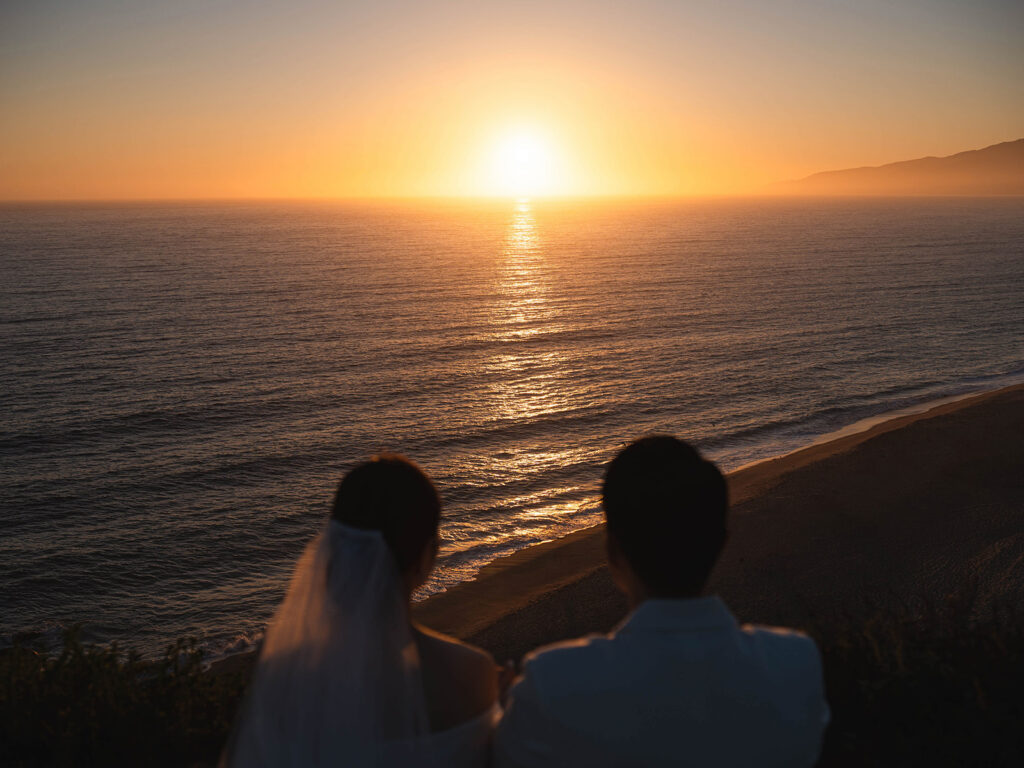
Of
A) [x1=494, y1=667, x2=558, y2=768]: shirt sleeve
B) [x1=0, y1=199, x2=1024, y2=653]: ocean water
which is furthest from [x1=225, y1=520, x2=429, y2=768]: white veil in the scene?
[x1=0, y1=199, x2=1024, y2=653]: ocean water

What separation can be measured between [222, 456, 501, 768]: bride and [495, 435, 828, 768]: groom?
374 mm

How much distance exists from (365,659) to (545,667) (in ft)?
2.12

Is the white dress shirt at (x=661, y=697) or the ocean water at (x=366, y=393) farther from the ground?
the white dress shirt at (x=661, y=697)

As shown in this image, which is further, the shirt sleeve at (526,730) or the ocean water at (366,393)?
the ocean water at (366,393)

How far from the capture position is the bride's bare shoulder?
7.25ft

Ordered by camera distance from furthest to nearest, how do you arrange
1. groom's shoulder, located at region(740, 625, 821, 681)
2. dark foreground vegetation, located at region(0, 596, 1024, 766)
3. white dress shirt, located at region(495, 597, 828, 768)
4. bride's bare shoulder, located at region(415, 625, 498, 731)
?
dark foreground vegetation, located at region(0, 596, 1024, 766)
bride's bare shoulder, located at region(415, 625, 498, 731)
groom's shoulder, located at region(740, 625, 821, 681)
white dress shirt, located at region(495, 597, 828, 768)

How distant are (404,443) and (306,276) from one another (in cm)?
4438

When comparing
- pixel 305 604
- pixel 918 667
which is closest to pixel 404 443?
pixel 918 667

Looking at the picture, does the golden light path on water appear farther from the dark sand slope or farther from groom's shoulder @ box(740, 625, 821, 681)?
groom's shoulder @ box(740, 625, 821, 681)

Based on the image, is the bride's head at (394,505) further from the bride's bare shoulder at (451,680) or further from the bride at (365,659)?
the bride's bare shoulder at (451,680)

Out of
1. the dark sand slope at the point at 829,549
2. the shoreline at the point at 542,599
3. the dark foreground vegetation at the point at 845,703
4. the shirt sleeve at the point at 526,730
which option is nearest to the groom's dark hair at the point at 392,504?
the shirt sleeve at the point at 526,730

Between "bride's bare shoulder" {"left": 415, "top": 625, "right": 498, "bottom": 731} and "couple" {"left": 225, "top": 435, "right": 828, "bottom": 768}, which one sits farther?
"bride's bare shoulder" {"left": 415, "top": 625, "right": 498, "bottom": 731}

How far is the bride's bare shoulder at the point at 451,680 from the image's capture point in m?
2.21

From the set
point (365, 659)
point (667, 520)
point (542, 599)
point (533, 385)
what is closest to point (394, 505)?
point (365, 659)
